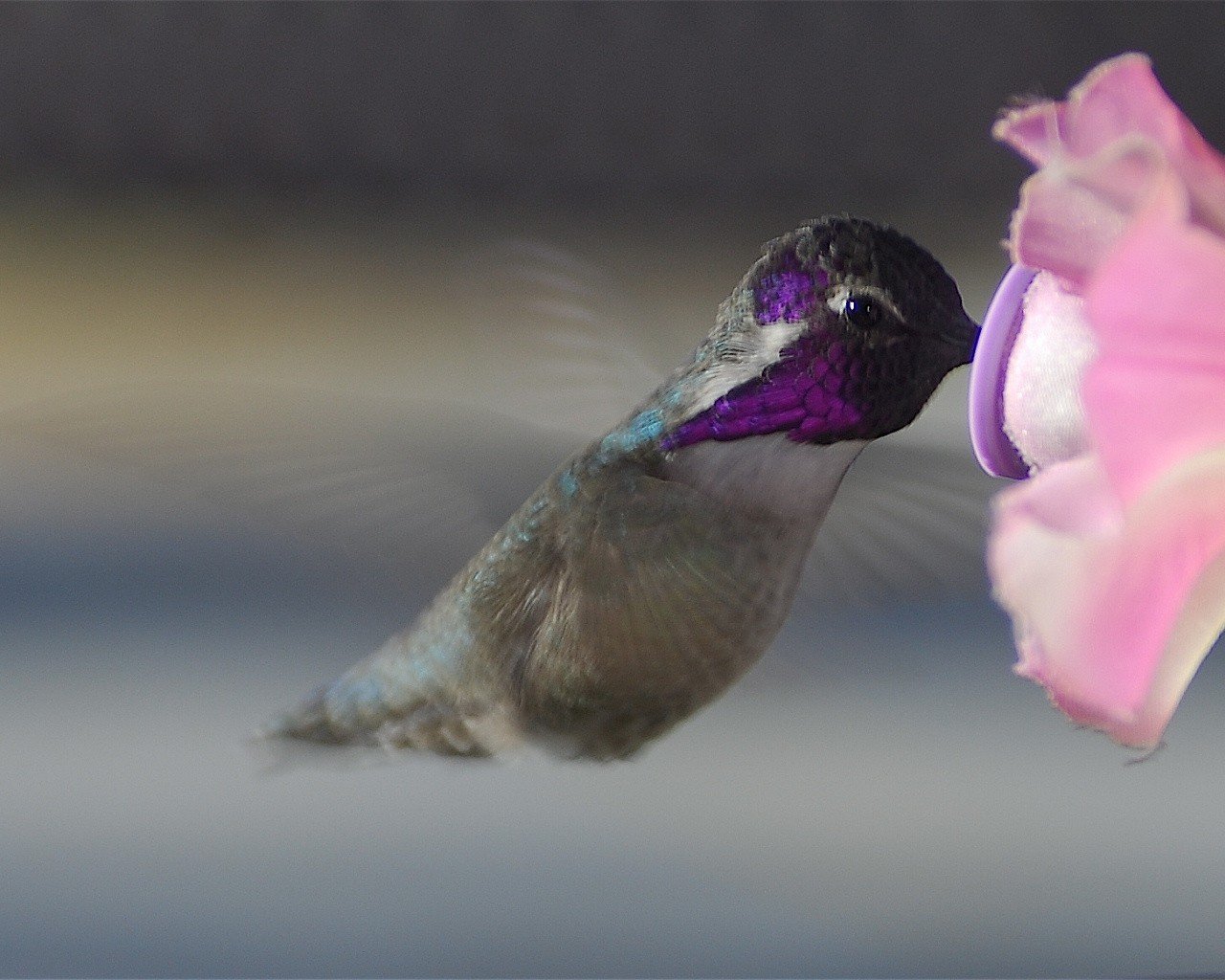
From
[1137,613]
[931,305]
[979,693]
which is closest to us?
[1137,613]

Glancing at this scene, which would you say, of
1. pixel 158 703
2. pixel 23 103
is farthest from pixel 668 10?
pixel 158 703

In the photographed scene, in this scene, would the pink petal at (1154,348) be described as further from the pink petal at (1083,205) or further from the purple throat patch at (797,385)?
the purple throat patch at (797,385)

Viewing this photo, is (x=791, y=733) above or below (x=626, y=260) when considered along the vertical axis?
below

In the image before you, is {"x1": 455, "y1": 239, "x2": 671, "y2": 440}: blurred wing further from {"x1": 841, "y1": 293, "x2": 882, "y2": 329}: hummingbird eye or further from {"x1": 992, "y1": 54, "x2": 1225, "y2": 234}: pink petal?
{"x1": 992, "y1": 54, "x2": 1225, "y2": 234}: pink petal

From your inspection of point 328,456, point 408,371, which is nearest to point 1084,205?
point 328,456

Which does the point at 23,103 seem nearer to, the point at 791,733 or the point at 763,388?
the point at 791,733

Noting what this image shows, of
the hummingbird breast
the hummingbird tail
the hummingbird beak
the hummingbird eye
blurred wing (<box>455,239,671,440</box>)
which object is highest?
blurred wing (<box>455,239,671,440</box>)

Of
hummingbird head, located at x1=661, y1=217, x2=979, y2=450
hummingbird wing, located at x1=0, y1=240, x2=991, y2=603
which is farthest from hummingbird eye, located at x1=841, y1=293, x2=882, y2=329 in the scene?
hummingbird wing, located at x1=0, y1=240, x2=991, y2=603

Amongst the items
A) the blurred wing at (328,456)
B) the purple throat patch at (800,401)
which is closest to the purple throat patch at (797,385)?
the purple throat patch at (800,401)
